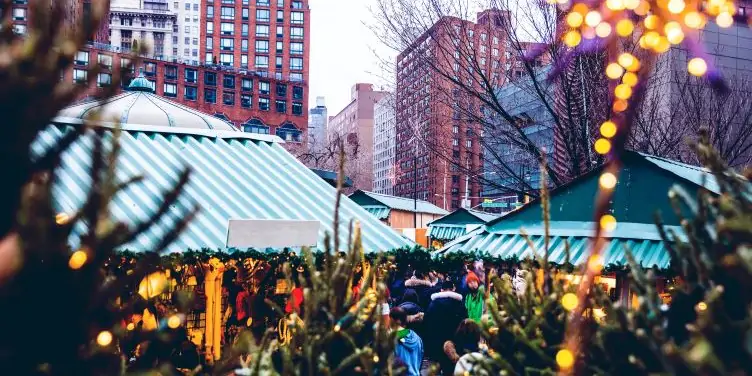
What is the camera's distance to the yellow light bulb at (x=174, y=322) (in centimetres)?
194

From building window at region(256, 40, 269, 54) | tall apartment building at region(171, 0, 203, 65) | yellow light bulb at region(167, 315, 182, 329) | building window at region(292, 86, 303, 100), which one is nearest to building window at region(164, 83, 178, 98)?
building window at region(256, 40, 269, 54)

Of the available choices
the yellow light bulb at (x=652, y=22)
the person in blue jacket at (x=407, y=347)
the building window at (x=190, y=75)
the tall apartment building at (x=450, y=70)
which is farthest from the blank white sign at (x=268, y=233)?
the building window at (x=190, y=75)

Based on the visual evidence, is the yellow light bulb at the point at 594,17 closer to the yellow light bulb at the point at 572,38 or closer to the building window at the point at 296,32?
the yellow light bulb at the point at 572,38

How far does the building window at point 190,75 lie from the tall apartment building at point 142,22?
923 inches

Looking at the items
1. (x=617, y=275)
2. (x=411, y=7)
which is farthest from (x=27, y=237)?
(x=411, y=7)

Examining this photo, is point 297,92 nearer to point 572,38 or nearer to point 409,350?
point 409,350

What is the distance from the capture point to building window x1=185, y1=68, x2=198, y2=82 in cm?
8231

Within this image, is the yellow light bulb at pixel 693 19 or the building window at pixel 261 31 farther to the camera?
the building window at pixel 261 31

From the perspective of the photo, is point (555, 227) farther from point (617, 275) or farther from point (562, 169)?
point (562, 169)

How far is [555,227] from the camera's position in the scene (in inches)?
327

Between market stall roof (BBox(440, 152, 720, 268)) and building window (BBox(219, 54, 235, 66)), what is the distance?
294ft

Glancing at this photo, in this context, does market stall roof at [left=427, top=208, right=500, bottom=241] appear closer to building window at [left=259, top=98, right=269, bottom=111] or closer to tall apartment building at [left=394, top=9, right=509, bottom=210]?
tall apartment building at [left=394, top=9, right=509, bottom=210]

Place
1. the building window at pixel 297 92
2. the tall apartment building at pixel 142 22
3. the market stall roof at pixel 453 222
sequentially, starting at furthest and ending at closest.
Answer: the tall apartment building at pixel 142 22 → the building window at pixel 297 92 → the market stall roof at pixel 453 222

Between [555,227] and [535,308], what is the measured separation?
5.03 m
